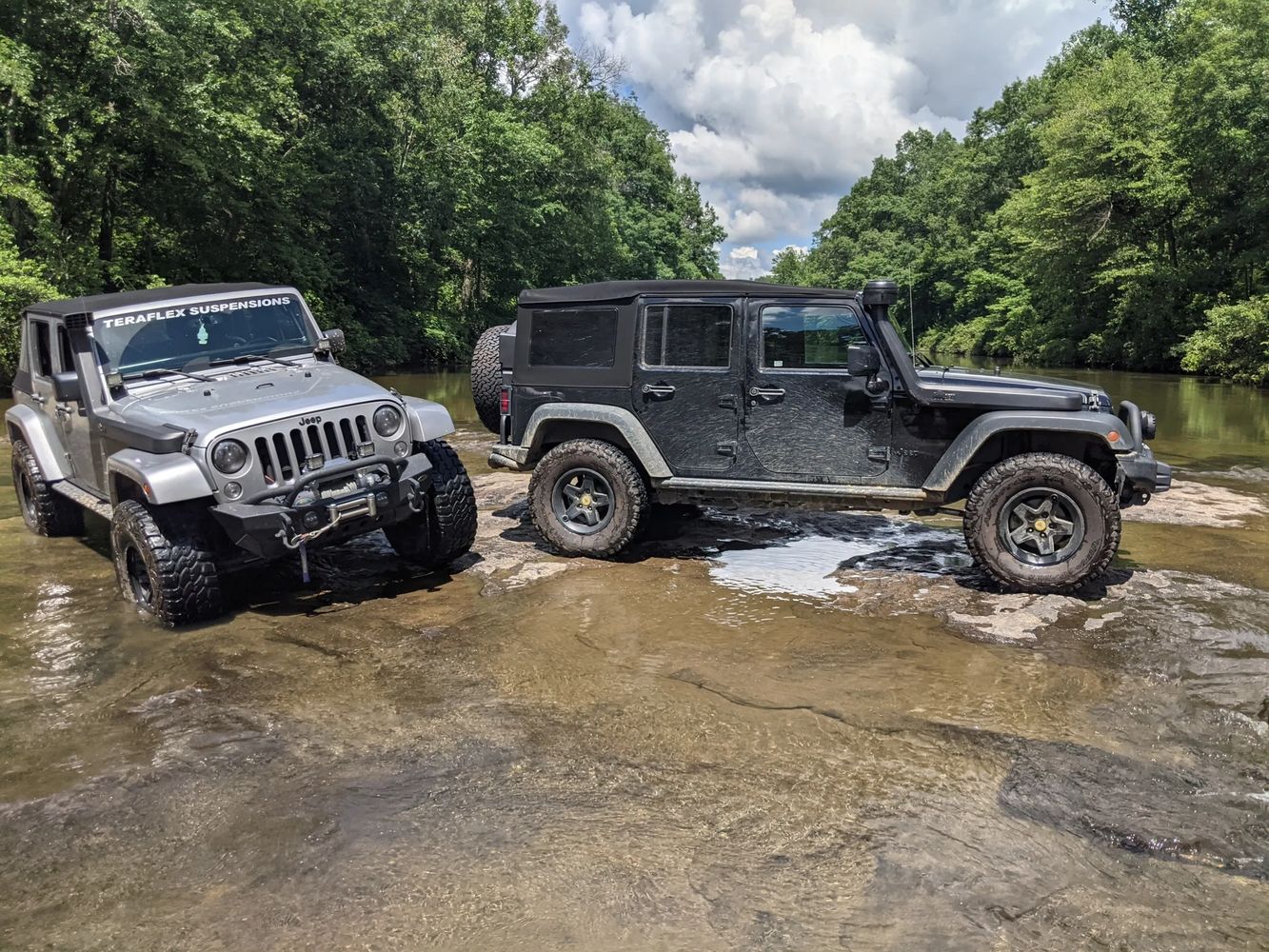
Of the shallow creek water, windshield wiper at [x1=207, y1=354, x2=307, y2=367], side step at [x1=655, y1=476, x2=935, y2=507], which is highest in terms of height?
windshield wiper at [x1=207, y1=354, x2=307, y2=367]

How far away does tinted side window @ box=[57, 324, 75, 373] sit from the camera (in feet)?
22.0

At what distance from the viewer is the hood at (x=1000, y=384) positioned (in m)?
6.27

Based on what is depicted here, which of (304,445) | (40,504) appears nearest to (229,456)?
(304,445)

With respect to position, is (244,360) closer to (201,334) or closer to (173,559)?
(201,334)

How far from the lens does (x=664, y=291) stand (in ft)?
23.1

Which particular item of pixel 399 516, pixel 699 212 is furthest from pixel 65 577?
pixel 699 212

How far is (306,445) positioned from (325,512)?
457 mm

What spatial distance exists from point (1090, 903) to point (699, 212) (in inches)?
3296

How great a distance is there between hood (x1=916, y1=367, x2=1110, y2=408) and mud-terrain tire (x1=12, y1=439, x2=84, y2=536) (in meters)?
7.09

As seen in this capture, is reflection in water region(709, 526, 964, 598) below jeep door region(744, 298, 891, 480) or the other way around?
below

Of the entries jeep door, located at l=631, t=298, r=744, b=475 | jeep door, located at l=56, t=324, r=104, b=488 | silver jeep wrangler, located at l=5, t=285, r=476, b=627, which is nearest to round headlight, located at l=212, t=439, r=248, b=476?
silver jeep wrangler, located at l=5, t=285, r=476, b=627

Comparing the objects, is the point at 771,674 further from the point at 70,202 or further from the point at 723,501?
the point at 70,202

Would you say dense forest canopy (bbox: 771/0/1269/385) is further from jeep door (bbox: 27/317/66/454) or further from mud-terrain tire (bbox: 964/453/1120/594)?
jeep door (bbox: 27/317/66/454)

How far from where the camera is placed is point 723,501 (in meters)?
7.09
